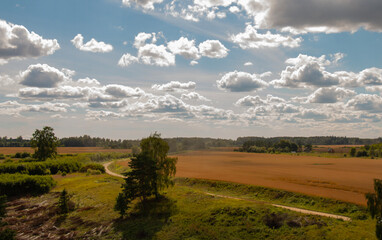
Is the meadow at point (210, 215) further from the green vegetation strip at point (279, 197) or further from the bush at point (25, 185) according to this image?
the bush at point (25, 185)

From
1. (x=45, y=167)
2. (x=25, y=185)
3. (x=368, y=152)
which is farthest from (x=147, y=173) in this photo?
(x=368, y=152)

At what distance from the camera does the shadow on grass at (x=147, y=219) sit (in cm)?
3378

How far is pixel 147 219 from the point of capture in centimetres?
3753

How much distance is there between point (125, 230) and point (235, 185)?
25.1 metres

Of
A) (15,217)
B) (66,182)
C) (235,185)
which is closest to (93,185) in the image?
(66,182)

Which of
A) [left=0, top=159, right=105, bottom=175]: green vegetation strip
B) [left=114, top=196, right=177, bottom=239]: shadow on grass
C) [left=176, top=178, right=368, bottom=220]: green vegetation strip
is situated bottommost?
[left=114, top=196, right=177, bottom=239]: shadow on grass

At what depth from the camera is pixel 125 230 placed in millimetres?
35094

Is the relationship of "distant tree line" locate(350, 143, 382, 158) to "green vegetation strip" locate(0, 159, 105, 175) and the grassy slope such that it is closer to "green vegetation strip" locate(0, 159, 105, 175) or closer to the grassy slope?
the grassy slope

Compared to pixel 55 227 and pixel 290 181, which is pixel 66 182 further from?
pixel 290 181

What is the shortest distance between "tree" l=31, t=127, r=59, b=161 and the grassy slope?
51.2 m

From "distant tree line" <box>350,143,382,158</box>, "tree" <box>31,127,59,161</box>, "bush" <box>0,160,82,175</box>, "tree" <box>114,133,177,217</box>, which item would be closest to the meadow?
"tree" <box>114,133,177,217</box>

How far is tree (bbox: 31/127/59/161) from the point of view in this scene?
90.3 m

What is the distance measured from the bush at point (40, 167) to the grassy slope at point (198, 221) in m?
31.4

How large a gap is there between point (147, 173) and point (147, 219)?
23.4 ft
